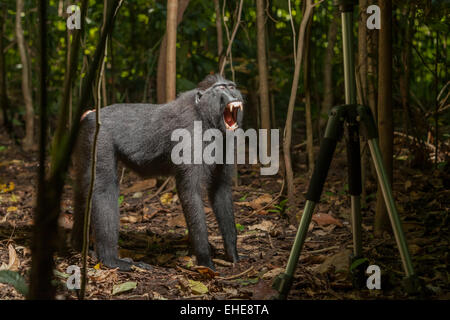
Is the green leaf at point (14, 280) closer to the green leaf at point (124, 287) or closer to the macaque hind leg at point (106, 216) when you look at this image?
the green leaf at point (124, 287)

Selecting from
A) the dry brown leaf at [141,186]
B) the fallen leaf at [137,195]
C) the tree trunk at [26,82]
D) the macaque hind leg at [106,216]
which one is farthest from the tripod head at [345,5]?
the tree trunk at [26,82]

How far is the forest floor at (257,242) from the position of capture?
11.2 ft

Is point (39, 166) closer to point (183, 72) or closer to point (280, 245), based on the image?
point (280, 245)

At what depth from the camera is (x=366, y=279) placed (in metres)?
3.21

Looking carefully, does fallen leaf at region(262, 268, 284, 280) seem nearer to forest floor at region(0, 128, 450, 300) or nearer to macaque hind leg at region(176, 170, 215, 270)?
forest floor at region(0, 128, 450, 300)

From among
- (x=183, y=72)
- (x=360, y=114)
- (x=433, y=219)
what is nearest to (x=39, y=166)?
(x=360, y=114)

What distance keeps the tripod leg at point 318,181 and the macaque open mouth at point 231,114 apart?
5.33ft

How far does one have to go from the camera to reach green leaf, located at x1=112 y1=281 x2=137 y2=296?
3450 mm

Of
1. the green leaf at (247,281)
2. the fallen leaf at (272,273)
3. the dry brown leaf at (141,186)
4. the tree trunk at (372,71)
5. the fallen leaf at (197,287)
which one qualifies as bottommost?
the green leaf at (247,281)

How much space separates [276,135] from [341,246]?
Result: 271cm

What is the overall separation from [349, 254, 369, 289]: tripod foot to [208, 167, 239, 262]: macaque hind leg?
141 centimetres
